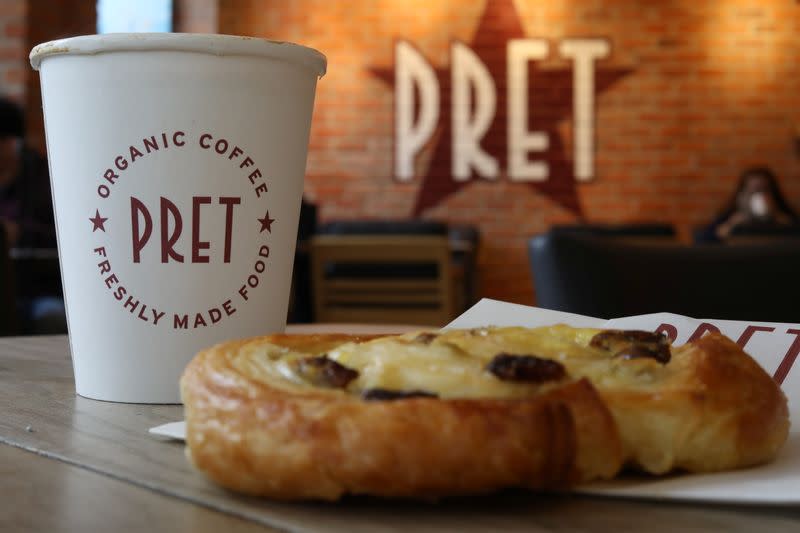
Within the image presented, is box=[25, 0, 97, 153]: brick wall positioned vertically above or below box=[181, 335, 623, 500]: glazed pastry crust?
above

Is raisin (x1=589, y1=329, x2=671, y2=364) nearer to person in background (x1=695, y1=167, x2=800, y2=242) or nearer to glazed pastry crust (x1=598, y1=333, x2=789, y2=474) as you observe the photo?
glazed pastry crust (x1=598, y1=333, x2=789, y2=474)

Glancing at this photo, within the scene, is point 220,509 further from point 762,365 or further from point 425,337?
point 762,365

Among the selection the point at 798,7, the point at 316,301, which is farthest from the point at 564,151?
the point at 316,301

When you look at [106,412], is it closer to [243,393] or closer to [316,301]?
[243,393]

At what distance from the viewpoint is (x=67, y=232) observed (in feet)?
2.07

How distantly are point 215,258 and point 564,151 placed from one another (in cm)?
610

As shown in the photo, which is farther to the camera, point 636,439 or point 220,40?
point 220,40

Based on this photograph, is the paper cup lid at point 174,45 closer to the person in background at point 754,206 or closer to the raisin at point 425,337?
the raisin at point 425,337

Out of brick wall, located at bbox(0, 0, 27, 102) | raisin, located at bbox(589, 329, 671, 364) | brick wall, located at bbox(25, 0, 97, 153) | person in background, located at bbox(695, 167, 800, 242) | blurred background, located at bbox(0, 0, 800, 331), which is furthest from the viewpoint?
blurred background, located at bbox(0, 0, 800, 331)

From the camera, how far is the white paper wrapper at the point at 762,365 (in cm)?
37

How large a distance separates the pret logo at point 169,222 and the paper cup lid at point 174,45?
57mm

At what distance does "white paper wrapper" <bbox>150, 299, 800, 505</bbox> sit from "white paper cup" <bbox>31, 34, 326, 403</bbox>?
0.45 ft

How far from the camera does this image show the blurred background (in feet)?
21.1

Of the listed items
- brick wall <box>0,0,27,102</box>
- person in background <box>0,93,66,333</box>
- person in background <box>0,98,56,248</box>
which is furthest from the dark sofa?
brick wall <box>0,0,27,102</box>
